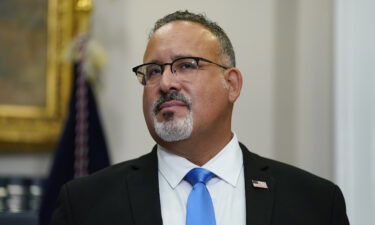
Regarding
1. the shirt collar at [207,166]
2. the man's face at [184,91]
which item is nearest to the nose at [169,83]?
the man's face at [184,91]

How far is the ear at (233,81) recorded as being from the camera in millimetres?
2854

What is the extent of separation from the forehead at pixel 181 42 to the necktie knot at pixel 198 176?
0.45m

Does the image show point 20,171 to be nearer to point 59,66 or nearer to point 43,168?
point 43,168

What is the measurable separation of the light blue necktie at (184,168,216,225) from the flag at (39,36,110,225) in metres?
1.83

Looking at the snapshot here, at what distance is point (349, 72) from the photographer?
3992mm

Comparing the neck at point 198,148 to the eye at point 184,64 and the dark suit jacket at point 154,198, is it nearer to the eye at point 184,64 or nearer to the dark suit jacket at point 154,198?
the dark suit jacket at point 154,198

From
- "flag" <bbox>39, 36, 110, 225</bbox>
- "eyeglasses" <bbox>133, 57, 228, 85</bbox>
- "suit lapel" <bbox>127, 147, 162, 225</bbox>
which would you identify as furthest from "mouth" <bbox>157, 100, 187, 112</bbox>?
"flag" <bbox>39, 36, 110, 225</bbox>

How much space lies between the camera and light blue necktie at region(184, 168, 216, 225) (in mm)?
2486

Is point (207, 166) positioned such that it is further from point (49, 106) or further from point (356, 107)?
point (49, 106)

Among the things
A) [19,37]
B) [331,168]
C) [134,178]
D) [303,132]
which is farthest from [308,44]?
[134,178]

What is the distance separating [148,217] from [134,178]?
0.74ft

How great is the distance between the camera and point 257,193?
2.61 metres

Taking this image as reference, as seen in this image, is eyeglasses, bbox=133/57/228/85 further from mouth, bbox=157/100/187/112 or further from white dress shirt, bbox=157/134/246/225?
white dress shirt, bbox=157/134/246/225

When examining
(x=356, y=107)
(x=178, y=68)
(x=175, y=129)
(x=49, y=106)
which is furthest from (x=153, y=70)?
(x=49, y=106)
